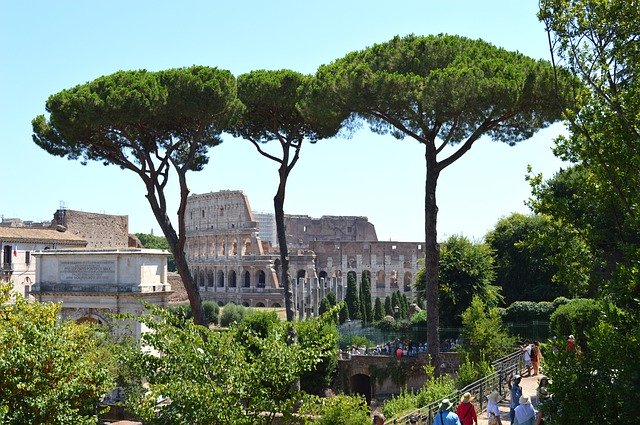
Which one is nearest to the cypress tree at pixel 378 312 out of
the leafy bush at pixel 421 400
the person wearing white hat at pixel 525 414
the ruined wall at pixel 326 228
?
the ruined wall at pixel 326 228

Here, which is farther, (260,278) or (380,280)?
(380,280)

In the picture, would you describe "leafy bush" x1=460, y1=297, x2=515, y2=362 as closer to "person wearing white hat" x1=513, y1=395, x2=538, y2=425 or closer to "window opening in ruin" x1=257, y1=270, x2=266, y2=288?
"person wearing white hat" x1=513, y1=395, x2=538, y2=425

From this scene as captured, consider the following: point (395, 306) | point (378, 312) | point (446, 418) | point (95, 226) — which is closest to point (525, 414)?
point (446, 418)

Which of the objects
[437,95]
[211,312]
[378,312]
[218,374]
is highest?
[437,95]

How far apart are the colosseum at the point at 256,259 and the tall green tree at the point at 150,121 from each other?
33.7m

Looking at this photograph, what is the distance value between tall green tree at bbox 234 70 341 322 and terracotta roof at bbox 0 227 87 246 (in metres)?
15.3

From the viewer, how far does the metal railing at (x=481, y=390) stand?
34.1ft

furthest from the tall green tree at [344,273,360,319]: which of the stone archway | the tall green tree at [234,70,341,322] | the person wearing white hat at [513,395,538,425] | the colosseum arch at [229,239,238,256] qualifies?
the person wearing white hat at [513,395,538,425]

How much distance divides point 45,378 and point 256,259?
45.9 meters

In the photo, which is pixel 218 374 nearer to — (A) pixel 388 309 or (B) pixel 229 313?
(A) pixel 388 309

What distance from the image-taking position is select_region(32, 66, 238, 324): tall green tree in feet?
57.6

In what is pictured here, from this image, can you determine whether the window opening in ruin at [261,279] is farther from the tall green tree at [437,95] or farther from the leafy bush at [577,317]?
the tall green tree at [437,95]

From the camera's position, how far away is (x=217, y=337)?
8.91m

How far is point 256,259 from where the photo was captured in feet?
185
